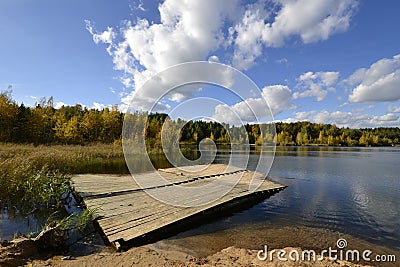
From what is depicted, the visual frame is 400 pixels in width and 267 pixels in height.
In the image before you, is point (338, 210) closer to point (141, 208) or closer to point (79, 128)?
point (141, 208)

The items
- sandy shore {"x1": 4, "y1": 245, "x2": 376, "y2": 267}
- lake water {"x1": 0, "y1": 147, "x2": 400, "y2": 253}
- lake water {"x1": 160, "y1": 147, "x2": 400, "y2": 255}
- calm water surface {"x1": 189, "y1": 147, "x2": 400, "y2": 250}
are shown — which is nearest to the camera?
sandy shore {"x1": 4, "y1": 245, "x2": 376, "y2": 267}

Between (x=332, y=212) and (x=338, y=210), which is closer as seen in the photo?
(x=332, y=212)

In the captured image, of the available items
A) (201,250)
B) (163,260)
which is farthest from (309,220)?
(163,260)

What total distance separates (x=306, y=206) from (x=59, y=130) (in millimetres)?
44578

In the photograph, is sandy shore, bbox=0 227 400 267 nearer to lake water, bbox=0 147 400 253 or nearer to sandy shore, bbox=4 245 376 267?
sandy shore, bbox=4 245 376 267

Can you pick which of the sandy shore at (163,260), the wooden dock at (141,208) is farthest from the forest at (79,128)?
the sandy shore at (163,260)

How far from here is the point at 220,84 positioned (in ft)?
30.8

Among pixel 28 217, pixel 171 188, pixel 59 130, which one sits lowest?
pixel 28 217

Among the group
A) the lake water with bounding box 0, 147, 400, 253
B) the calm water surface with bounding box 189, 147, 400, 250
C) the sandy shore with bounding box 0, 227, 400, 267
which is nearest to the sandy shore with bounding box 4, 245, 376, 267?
the sandy shore with bounding box 0, 227, 400, 267

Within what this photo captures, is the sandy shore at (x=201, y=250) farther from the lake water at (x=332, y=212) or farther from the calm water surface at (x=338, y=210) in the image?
the calm water surface at (x=338, y=210)

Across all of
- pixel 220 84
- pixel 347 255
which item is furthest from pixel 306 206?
pixel 220 84

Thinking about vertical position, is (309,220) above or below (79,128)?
below

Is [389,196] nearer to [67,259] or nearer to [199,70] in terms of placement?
[199,70]

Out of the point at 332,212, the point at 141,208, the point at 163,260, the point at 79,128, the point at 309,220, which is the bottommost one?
the point at 163,260
